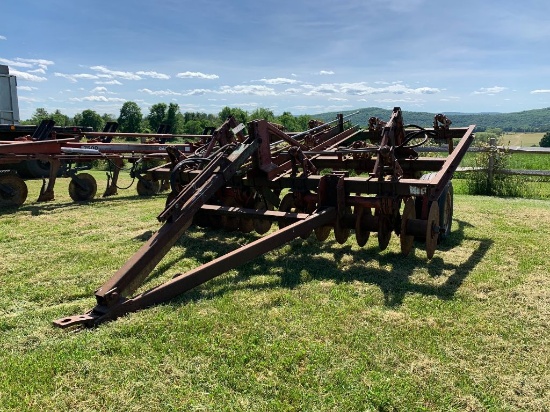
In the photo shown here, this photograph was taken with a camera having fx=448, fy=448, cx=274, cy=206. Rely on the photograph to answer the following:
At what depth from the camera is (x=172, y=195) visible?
5688 millimetres

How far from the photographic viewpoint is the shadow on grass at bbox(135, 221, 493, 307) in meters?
3.76

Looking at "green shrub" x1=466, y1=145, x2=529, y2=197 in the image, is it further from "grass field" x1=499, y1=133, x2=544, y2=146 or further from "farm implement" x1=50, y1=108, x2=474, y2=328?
"farm implement" x1=50, y1=108, x2=474, y2=328

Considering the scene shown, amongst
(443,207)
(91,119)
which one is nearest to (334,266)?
(443,207)

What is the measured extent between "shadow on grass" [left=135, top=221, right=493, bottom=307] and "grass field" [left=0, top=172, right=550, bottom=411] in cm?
2

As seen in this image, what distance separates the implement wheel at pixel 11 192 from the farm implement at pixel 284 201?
11.9 feet

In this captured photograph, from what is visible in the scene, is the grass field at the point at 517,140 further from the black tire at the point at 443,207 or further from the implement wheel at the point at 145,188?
the implement wheel at the point at 145,188

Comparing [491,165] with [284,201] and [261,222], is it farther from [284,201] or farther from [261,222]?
[261,222]

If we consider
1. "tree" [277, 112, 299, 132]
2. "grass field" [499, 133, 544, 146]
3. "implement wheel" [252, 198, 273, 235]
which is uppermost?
"tree" [277, 112, 299, 132]

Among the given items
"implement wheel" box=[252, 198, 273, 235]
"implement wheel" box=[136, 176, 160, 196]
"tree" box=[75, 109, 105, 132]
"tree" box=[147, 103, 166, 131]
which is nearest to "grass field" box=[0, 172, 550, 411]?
"implement wheel" box=[252, 198, 273, 235]

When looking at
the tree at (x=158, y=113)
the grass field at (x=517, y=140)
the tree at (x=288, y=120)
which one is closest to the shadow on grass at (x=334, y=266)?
the grass field at (x=517, y=140)

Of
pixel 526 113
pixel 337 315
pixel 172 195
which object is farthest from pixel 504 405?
pixel 526 113

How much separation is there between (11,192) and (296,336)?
7.28 metres

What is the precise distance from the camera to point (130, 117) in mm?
58781

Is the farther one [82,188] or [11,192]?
[82,188]
